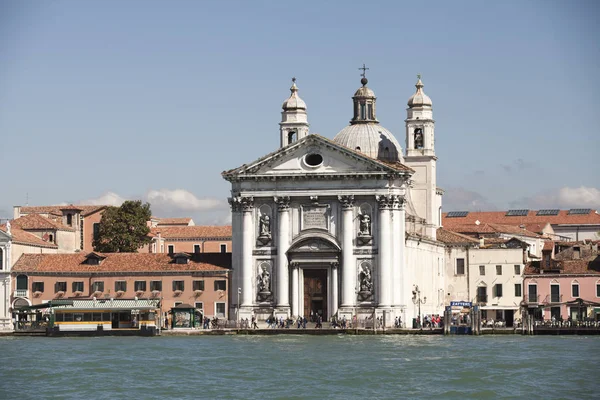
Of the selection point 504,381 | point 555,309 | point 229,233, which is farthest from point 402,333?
point 229,233

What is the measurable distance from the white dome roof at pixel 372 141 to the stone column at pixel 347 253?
10217mm

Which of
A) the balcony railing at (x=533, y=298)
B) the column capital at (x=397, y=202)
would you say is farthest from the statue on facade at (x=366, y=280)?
the balcony railing at (x=533, y=298)

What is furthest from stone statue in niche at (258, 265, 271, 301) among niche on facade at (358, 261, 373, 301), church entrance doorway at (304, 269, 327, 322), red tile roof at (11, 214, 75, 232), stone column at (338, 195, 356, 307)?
red tile roof at (11, 214, 75, 232)

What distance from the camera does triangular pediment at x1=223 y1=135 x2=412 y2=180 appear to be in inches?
2987

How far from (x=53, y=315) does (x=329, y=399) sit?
31114 mm

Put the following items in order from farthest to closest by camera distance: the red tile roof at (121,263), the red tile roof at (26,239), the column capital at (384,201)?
the red tile roof at (26,239)
the red tile roof at (121,263)
the column capital at (384,201)

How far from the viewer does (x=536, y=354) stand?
58.2 m

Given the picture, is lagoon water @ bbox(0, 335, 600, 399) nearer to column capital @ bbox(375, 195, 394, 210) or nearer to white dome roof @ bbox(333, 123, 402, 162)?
column capital @ bbox(375, 195, 394, 210)

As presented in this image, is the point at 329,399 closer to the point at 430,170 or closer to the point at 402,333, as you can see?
the point at 402,333

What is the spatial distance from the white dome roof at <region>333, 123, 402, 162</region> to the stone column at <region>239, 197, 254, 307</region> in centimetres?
1051

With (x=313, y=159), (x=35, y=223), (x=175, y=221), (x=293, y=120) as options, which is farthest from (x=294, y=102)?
(x=175, y=221)

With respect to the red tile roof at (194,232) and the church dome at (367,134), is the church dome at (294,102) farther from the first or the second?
the red tile roof at (194,232)

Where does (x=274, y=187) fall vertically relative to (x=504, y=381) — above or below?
above

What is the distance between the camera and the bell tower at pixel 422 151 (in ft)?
292
